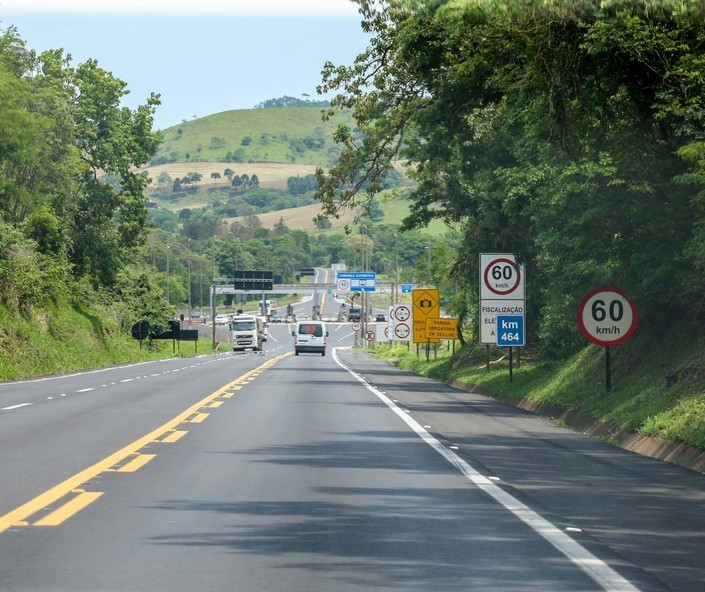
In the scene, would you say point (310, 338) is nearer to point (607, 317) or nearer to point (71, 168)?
point (71, 168)

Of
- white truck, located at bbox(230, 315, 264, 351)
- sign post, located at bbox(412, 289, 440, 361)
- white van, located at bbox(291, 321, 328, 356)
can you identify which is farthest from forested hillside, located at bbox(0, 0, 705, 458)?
white truck, located at bbox(230, 315, 264, 351)

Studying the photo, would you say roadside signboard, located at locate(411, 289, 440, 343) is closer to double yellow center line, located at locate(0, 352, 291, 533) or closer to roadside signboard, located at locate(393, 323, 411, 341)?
roadside signboard, located at locate(393, 323, 411, 341)

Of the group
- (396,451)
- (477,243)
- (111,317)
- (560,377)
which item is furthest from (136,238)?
(396,451)

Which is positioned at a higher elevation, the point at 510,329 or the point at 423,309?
the point at 423,309

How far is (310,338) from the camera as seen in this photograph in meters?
91.0

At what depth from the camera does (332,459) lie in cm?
1533

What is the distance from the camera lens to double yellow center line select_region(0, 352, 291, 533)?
10227mm

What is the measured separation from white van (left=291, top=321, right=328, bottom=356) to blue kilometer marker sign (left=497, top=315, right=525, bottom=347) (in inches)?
2301

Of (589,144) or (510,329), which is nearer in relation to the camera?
(589,144)

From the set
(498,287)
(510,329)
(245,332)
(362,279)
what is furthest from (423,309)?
(245,332)

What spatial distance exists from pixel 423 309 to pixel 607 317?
32.2 m

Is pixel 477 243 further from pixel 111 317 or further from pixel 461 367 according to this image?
pixel 111 317

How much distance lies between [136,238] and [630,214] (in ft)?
183

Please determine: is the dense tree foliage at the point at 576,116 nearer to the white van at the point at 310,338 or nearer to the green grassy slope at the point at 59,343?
the green grassy slope at the point at 59,343
